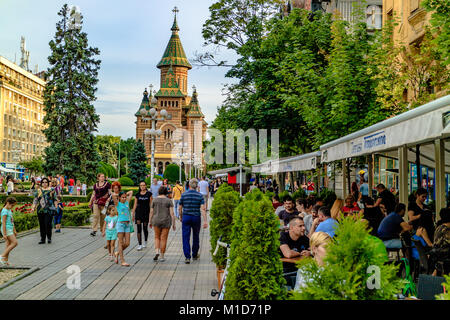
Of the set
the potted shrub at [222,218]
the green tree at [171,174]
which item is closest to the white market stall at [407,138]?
the potted shrub at [222,218]

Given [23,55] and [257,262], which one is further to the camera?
[23,55]

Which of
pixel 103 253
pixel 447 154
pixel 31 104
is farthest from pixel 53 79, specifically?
pixel 31 104

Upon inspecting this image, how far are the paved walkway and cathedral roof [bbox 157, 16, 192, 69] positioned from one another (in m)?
127

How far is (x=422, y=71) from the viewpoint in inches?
616

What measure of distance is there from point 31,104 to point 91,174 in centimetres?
6558

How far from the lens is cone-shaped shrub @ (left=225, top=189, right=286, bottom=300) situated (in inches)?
184

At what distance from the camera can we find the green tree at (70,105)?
136ft

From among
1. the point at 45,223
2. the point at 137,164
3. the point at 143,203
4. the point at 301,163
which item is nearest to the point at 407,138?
the point at 143,203

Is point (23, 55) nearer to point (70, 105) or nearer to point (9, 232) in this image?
point (70, 105)

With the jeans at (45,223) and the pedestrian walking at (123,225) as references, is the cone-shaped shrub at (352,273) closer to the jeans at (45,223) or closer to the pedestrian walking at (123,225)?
the pedestrian walking at (123,225)

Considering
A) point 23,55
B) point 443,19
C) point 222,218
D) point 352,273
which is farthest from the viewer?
point 23,55

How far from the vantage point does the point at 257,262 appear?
475cm

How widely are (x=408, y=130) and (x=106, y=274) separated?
5.79 m

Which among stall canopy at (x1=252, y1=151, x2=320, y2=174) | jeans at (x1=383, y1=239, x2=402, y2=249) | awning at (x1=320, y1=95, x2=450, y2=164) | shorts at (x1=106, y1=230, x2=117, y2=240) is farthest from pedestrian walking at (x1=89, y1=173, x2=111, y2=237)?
jeans at (x1=383, y1=239, x2=402, y2=249)
